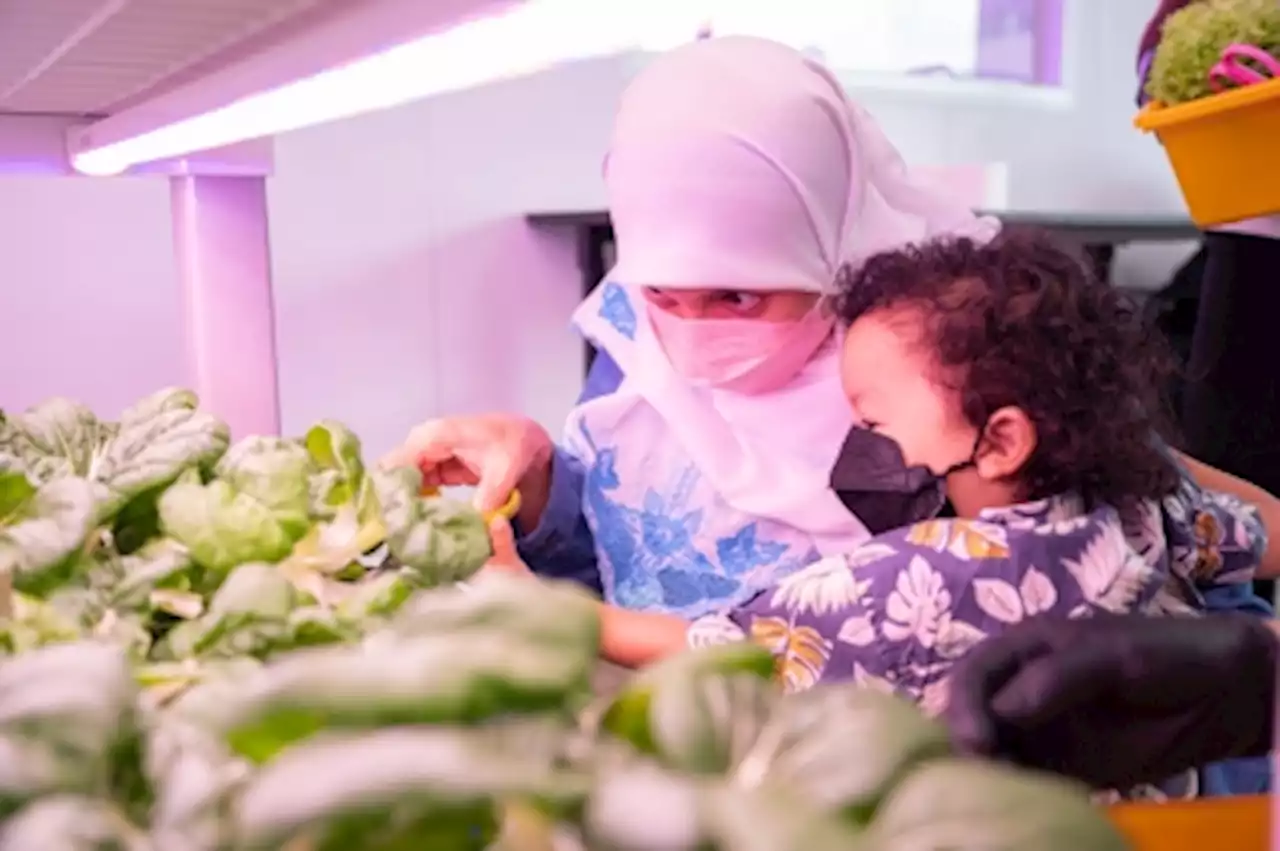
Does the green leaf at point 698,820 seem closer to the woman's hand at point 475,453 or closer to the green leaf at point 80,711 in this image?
the green leaf at point 80,711

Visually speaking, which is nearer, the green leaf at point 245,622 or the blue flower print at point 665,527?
the green leaf at point 245,622

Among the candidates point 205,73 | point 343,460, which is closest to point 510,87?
point 205,73

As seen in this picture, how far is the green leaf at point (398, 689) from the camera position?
245 millimetres

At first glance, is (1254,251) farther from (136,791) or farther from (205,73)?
(136,791)

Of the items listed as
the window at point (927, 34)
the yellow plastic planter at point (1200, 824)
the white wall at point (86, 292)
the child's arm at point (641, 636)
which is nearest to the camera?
the yellow plastic planter at point (1200, 824)

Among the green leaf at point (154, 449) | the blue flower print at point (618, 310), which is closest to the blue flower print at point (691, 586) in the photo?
the blue flower print at point (618, 310)

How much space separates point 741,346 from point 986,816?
2.71 ft

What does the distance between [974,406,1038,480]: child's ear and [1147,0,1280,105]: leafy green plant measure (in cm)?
44

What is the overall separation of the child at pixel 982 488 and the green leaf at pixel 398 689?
1.42 ft

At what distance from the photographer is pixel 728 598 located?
1046mm

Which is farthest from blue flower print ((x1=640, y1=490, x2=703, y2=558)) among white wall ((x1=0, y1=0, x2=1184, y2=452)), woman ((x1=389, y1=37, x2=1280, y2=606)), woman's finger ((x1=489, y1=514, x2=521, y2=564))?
white wall ((x1=0, y1=0, x2=1184, y2=452))

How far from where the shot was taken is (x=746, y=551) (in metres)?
1.07

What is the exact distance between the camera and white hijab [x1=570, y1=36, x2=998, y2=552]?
1000 mm

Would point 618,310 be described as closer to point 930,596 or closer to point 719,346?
point 719,346
